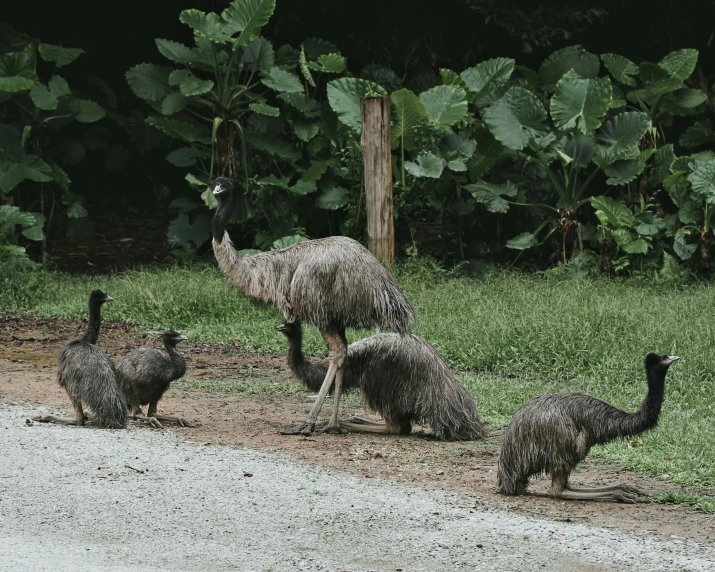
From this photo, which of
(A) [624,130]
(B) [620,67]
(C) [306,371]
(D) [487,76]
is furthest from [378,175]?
(C) [306,371]

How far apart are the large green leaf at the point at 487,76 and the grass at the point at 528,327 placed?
95.5 inches

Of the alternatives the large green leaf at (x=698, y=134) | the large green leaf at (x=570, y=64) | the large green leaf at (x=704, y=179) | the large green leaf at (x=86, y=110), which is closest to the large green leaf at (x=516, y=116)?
the large green leaf at (x=570, y=64)

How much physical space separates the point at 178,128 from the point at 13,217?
2347mm

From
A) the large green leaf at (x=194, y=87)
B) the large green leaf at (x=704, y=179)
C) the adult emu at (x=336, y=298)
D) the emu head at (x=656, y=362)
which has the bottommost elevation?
the emu head at (x=656, y=362)

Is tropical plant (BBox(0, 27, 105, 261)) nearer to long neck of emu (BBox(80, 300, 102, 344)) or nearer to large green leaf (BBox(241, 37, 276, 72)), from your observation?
large green leaf (BBox(241, 37, 276, 72))

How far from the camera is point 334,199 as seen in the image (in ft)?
49.0

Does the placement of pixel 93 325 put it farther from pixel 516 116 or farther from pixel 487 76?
pixel 487 76

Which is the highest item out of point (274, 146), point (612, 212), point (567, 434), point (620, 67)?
point (620, 67)

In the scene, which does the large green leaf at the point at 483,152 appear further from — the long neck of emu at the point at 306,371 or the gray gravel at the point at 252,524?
the gray gravel at the point at 252,524

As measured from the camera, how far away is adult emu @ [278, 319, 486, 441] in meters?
7.79

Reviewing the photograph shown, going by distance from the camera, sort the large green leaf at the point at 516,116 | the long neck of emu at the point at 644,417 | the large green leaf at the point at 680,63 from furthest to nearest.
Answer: the large green leaf at the point at 680,63 → the large green leaf at the point at 516,116 → the long neck of emu at the point at 644,417

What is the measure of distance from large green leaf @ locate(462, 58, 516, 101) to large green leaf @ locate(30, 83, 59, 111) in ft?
16.7

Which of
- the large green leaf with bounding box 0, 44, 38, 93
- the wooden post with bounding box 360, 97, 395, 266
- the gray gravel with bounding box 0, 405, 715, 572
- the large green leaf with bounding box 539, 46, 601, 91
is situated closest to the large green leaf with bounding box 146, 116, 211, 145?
the large green leaf with bounding box 0, 44, 38, 93

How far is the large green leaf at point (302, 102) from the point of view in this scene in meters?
15.2
